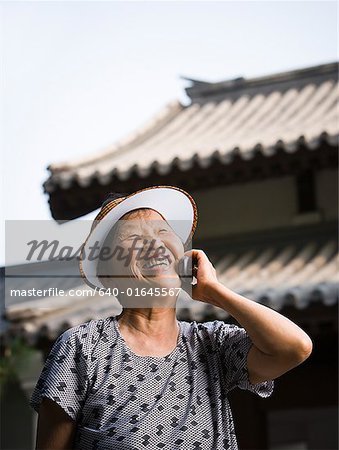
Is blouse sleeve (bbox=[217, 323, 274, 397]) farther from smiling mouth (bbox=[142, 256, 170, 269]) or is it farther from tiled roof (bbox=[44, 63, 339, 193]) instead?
tiled roof (bbox=[44, 63, 339, 193])

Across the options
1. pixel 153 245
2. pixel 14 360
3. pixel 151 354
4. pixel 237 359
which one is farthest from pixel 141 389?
pixel 14 360

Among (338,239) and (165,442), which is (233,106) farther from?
(165,442)

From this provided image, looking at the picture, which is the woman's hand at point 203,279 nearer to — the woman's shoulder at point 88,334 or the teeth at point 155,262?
the teeth at point 155,262

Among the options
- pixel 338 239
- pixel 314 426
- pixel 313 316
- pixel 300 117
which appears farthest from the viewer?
pixel 300 117

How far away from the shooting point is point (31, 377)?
938 centimetres

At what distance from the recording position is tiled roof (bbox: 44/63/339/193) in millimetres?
7848

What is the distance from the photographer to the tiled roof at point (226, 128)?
7848 millimetres

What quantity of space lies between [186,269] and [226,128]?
7.15 m

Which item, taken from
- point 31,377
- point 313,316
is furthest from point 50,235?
point 31,377

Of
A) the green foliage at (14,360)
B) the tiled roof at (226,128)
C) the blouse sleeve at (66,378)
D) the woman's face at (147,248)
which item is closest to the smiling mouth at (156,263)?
the woman's face at (147,248)

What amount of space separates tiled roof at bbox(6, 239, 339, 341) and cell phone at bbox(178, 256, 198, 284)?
3.92m

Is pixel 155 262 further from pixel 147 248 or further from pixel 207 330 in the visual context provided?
pixel 207 330

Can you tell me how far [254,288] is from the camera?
692 centimetres

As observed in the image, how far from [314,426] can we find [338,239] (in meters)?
1.55
